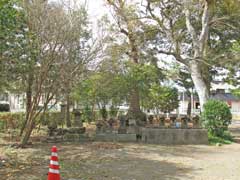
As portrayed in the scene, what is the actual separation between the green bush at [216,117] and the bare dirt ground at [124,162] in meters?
2.17

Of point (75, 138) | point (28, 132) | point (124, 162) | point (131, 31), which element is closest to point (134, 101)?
point (131, 31)

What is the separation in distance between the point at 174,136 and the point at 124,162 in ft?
20.1

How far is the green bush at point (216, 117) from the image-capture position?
17219 millimetres

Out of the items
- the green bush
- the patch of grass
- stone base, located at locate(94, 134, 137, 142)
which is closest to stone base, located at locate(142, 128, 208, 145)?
the patch of grass

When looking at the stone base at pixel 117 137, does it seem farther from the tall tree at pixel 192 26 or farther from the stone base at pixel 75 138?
the tall tree at pixel 192 26

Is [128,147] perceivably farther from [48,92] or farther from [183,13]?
[183,13]

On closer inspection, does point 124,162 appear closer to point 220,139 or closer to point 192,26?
point 220,139

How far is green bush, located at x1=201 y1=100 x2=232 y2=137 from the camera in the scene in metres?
17.2

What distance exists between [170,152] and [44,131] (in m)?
8.43

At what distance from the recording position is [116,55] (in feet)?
59.7

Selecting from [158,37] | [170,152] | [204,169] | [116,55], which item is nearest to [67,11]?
[116,55]

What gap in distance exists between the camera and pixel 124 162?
1098 centimetres

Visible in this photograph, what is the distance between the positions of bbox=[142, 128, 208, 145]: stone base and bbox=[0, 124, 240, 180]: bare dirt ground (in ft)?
3.92

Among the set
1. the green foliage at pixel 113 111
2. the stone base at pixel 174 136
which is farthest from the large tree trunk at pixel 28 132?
the green foliage at pixel 113 111
